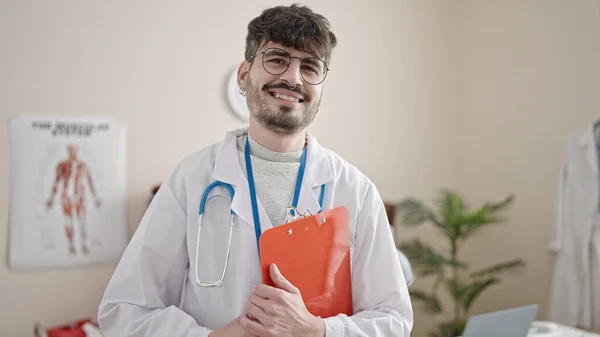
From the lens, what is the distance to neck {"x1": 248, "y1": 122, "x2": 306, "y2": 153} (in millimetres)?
1217

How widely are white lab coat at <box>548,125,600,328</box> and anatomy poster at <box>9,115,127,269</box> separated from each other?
2.43m

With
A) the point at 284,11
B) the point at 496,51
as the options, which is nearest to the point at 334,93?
the point at 496,51

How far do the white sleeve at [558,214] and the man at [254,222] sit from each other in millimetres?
2177

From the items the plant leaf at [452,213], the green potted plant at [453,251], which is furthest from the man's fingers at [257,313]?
the plant leaf at [452,213]

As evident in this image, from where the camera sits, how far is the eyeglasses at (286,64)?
116 centimetres

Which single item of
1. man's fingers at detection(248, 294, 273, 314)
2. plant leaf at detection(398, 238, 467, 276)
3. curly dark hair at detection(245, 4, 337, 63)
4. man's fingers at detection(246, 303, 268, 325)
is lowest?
plant leaf at detection(398, 238, 467, 276)

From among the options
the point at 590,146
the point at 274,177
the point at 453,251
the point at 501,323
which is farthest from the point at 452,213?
the point at 274,177

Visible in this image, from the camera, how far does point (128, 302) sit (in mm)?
1082

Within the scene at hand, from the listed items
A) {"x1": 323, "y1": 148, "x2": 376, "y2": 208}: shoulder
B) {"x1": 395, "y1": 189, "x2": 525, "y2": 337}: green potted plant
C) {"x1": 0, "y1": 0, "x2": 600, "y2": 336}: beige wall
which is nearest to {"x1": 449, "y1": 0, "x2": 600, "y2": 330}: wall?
{"x1": 0, "y1": 0, "x2": 600, "y2": 336}: beige wall

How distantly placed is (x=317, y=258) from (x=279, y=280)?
0.40ft

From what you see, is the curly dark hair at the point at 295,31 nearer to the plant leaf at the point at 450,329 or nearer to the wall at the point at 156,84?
the wall at the point at 156,84

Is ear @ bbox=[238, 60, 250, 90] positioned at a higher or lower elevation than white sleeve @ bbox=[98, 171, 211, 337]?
higher

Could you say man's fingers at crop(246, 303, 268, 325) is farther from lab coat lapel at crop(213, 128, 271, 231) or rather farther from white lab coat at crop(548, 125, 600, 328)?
white lab coat at crop(548, 125, 600, 328)

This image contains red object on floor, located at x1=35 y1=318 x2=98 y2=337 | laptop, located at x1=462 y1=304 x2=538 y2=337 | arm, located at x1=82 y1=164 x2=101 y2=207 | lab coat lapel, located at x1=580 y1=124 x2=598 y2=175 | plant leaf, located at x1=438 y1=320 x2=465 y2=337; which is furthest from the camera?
plant leaf, located at x1=438 y1=320 x2=465 y2=337
